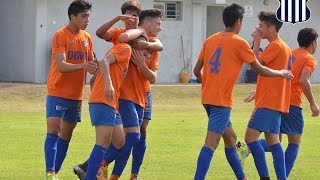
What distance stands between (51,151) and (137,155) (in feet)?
3.89

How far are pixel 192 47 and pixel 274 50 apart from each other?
28.0 metres

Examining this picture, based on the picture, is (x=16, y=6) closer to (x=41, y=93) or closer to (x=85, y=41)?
(x=41, y=93)

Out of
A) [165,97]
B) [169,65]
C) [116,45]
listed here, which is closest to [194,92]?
[165,97]

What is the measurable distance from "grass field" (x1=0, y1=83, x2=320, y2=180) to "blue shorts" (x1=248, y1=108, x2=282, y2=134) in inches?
55.8

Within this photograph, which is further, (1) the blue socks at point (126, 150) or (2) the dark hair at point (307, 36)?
(2) the dark hair at point (307, 36)

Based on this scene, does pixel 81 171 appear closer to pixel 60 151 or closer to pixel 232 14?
pixel 60 151

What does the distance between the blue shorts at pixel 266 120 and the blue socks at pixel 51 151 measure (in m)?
2.53

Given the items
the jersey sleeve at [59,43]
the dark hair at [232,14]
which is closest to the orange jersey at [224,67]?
the dark hair at [232,14]

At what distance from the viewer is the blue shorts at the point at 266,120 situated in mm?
11898

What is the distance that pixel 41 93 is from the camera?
32375 millimetres

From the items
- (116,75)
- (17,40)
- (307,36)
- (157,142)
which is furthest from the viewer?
(17,40)
